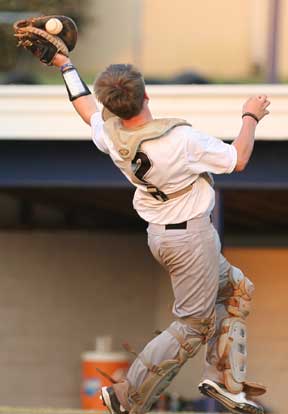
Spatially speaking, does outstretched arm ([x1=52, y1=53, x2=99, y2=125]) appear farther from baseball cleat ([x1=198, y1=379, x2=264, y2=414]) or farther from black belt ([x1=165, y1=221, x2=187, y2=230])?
baseball cleat ([x1=198, y1=379, x2=264, y2=414])

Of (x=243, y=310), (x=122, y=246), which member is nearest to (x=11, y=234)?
(x=122, y=246)

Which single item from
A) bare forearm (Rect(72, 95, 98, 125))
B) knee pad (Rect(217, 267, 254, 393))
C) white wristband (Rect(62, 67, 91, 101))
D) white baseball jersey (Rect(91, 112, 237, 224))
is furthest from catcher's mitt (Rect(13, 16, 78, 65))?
knee pad (Rect(217, 267, 254, 393))

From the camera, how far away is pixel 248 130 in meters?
5.06

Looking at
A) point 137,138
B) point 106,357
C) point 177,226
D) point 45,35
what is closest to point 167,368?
point 177,226

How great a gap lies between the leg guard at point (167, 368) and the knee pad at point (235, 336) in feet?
0.37

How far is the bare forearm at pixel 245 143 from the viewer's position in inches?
197

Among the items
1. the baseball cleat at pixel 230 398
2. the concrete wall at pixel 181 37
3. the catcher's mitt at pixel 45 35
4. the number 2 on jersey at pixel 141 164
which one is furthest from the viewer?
the concrete wall at pixel 181 37

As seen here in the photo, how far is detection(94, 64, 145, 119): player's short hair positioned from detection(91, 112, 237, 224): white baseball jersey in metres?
0.19

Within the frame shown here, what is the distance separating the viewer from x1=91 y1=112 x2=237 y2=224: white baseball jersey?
16.3 feet

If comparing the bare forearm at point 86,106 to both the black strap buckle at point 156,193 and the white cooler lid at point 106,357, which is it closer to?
the black strap buckle at point 156,193

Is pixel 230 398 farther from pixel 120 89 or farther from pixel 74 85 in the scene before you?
pixel 74 85

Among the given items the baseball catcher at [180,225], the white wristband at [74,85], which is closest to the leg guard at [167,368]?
the baseball catcher at [180,225]

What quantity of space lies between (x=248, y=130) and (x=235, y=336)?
0.92m

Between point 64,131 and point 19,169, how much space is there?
0.53m
